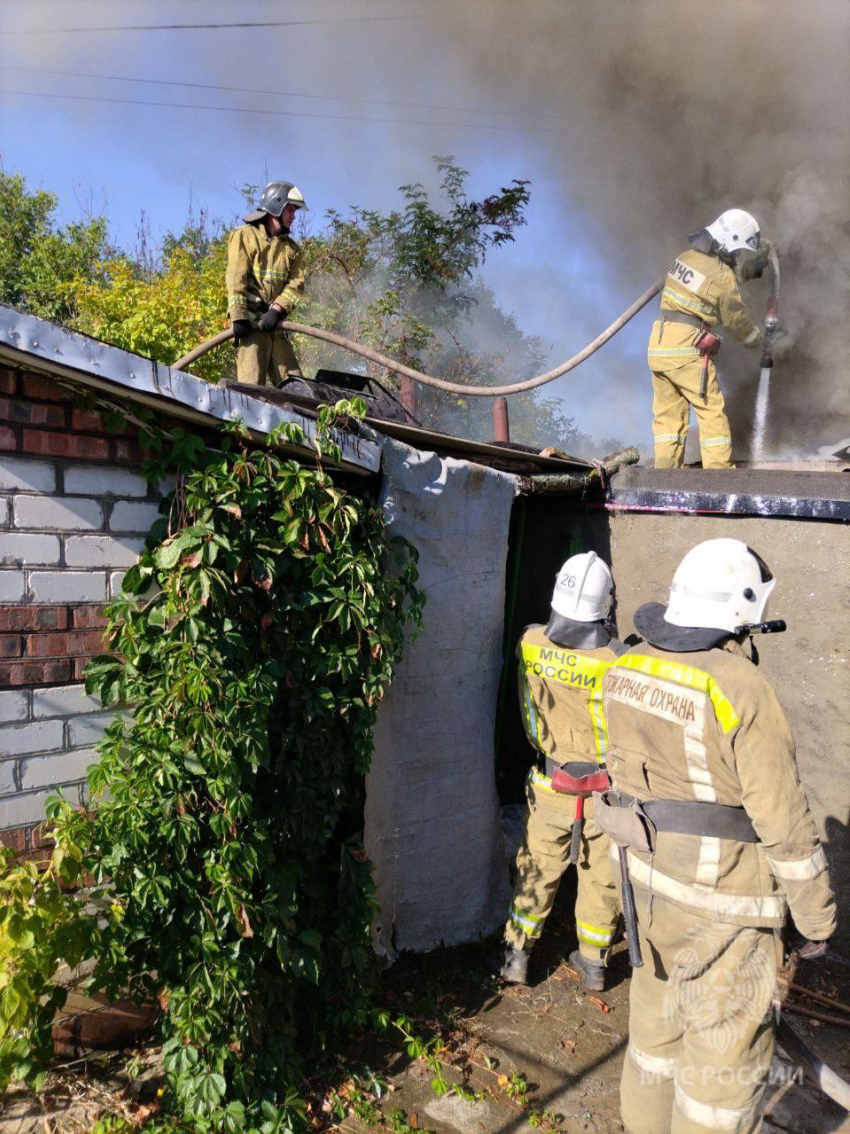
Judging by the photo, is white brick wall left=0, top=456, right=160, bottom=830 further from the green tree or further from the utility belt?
the green tree

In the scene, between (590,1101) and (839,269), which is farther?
(839,269)

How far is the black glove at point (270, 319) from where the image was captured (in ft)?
18.2

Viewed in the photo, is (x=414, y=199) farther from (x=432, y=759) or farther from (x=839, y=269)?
(x=432, y=759)

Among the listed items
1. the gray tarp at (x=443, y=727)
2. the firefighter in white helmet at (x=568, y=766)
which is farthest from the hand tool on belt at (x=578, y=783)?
the gray tarp at (x=443, y=727)

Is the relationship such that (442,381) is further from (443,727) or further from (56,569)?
(56,569)

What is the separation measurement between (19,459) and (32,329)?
0.50 metres

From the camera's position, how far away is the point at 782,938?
427 cm

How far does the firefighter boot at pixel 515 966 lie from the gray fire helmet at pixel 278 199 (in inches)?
193

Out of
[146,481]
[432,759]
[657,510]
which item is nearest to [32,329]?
[146,481]

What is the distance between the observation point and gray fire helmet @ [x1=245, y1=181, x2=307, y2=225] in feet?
18.5

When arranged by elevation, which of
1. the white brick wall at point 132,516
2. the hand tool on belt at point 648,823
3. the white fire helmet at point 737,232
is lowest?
the hand tool on belt at point 648,823

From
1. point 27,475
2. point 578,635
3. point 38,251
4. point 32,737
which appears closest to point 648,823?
point 578,635

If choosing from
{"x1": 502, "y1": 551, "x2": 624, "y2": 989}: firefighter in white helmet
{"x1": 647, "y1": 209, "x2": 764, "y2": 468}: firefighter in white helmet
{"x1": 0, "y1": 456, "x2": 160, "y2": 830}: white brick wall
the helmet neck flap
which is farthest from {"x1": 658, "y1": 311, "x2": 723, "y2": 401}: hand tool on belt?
{"x1": 0, "y1": 456, "x2": 160, "y2": 830}: white brick wall

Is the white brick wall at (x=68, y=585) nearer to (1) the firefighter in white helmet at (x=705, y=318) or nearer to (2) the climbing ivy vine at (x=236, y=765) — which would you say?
(2) the climbing ivy vine at (x=236, y=765)
